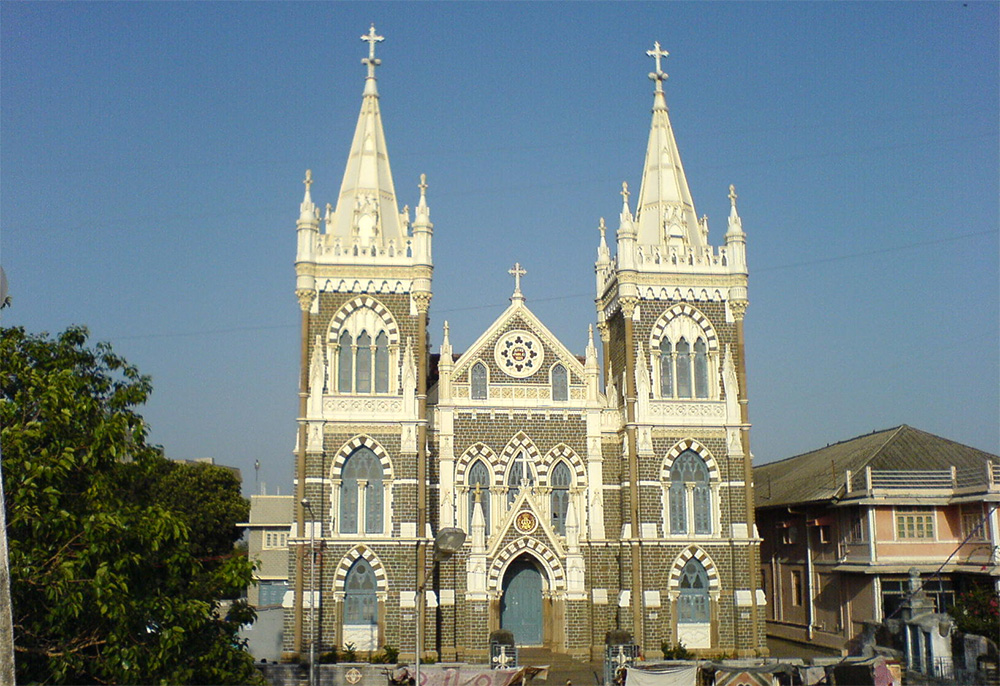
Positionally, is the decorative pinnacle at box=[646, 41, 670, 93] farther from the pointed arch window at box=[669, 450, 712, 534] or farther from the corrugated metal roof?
the corrugated metal roof

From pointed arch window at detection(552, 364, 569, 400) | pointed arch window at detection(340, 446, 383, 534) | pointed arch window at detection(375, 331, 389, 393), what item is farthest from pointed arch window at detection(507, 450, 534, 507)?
pointed arch window at detection(375, 331, 389, 393)

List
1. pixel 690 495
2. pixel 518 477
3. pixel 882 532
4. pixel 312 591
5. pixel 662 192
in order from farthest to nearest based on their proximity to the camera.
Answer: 1. pixel 662 192
2. pixel 882 532
3. pixel 518 477
4. pixel 690 495
5. pixel 312 591

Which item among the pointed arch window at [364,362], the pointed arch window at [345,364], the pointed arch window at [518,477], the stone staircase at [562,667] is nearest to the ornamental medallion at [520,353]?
the pointed arch window at [518,477]

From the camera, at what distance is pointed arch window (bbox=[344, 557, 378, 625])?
3578 cm

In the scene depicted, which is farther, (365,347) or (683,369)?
(683,369)

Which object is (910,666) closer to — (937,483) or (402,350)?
(937,483)

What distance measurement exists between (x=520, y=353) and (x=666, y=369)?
17.6 feet

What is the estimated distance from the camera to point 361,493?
3656cm

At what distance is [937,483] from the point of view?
3925 cm

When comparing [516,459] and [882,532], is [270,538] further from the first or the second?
[882,532]

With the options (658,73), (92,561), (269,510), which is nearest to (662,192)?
(658,73)

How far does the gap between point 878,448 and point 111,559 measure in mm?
33692

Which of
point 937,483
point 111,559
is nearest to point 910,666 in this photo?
point 937,483

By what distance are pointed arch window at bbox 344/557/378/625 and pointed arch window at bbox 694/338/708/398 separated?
13.3 meters
